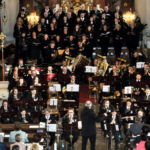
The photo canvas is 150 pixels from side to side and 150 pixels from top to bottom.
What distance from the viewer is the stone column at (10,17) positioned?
2614 cm

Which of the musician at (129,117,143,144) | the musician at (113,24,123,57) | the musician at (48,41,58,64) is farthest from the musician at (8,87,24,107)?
the musician at (113,24,123,57)

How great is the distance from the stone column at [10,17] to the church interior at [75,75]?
0.04 meters

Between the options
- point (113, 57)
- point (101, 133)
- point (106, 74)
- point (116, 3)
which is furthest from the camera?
point (116, 3)

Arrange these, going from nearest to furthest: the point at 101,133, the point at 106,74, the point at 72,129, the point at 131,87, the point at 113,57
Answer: the point at 72,129 < the point at 101,133 < the point at 131,87 < the point at 106,74 < the point at 113,57

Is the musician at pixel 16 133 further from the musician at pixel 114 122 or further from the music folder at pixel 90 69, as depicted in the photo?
the music folder at pixel 90 69

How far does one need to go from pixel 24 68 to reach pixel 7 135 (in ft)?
17.3

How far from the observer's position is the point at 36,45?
23.7m

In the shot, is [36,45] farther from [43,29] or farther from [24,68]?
[24,68]

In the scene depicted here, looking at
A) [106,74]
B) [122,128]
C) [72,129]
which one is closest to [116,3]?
[106,74]

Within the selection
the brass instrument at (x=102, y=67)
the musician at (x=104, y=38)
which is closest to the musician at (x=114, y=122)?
the brass instrument at (x=102, y=67)

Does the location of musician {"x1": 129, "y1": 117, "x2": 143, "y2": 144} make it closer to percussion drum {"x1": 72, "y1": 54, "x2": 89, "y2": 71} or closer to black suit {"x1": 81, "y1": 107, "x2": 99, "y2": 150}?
black suit {"x1": 81, "y1": 107, "x2": 99, "y2": 150}

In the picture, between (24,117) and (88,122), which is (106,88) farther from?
(88,122)

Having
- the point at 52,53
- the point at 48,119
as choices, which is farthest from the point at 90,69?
the point at 48,119

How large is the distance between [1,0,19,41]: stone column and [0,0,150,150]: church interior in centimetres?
4
